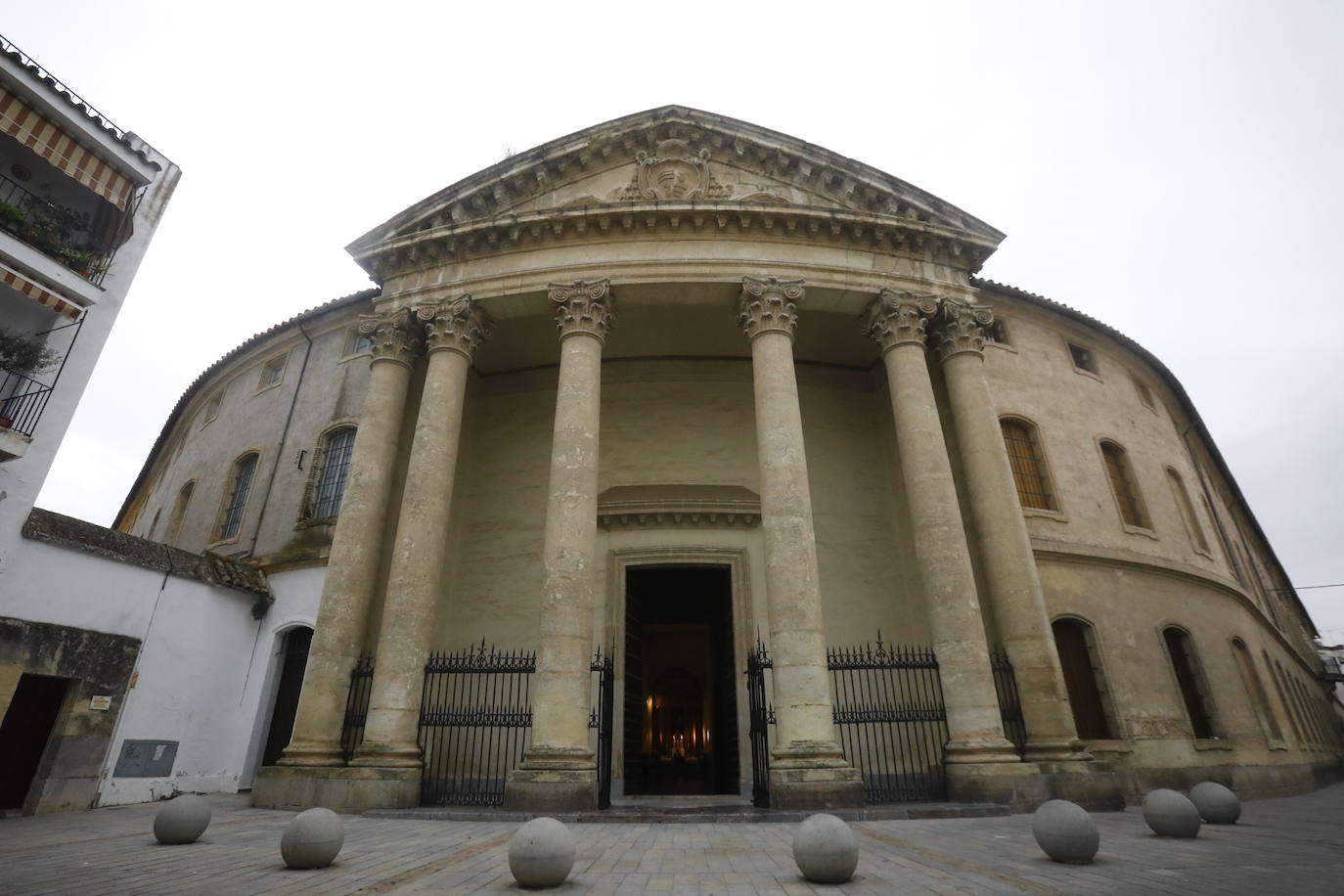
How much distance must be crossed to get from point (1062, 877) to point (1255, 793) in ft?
50.4

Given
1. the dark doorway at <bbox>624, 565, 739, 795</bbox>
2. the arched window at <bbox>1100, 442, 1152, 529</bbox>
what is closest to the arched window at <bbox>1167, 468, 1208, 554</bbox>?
the arched window at <bbox>1100, 442, 1152, 529</bbox>

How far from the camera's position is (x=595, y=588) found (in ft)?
51.3

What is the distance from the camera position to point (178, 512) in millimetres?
22078

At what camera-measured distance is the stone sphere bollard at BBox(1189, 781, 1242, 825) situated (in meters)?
8.37

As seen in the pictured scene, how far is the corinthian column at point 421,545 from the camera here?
11312mm

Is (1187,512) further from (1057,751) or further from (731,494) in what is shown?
(731,494)

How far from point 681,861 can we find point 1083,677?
12.4 meters

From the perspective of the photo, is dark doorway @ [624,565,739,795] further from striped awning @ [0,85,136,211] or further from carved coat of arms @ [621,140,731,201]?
striped awning @ [0,85,136,211]

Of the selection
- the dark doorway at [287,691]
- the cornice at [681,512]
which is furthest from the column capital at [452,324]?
the dark doorway at [287,691]

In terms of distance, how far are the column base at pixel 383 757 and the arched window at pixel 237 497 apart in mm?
10731

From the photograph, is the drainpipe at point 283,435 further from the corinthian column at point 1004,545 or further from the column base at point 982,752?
the corinthian column at point 1004,545

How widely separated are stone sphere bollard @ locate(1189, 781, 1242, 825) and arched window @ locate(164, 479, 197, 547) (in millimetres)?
25243

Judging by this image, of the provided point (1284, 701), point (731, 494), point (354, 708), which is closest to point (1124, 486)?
point (1284, 701)

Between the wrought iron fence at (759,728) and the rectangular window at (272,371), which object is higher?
the rectangular window at (272,371)
